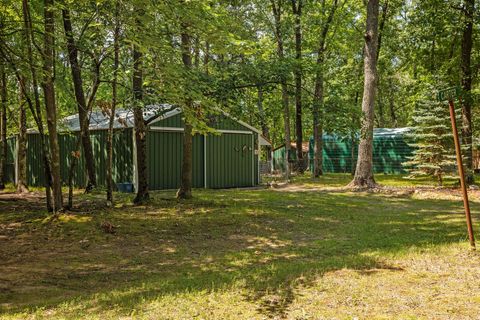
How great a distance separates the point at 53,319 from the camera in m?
3.91

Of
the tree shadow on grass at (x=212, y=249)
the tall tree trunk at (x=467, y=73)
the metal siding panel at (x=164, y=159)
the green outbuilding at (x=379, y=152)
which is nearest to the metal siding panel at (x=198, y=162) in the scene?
the metal siding panel at (x=164, y=159)

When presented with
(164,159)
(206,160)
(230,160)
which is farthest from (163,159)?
(230,160)

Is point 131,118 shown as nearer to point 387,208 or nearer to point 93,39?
point 93,39

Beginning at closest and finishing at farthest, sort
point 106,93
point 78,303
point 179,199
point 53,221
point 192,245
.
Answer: point 78,303
point 192,245
point 53,221
point 179,199
point 106,93

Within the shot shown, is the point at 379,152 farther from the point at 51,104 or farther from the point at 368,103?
the point at 51,104

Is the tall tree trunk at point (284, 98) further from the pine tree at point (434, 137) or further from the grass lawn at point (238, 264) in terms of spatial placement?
the grass lawn at point (238, 264)

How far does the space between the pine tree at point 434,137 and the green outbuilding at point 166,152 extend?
684 cm

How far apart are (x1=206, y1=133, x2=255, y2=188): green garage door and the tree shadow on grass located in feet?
20.5

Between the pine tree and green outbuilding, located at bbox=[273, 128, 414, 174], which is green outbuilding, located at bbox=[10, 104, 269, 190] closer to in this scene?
the pine tree

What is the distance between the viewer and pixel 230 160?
18.9 m

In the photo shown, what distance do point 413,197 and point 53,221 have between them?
35.8 feet

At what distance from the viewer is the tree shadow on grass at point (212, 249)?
4852 millimetres

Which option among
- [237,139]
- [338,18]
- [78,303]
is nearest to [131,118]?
[237,139]

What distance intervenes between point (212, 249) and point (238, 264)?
1153mm
